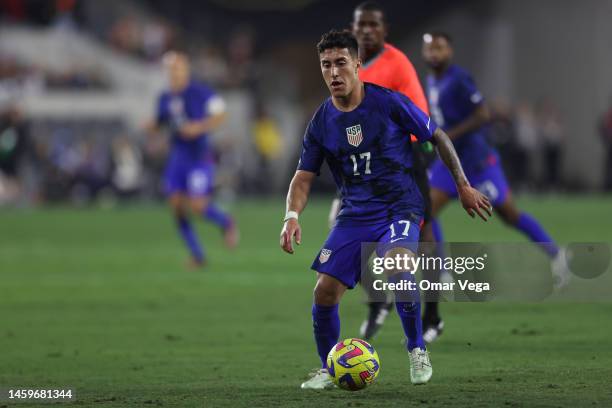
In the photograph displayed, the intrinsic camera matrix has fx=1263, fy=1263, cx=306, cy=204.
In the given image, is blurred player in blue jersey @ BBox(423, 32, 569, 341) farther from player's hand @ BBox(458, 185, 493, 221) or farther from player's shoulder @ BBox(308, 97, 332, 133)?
player's hand @ BBox(458, 185, 493, 221)

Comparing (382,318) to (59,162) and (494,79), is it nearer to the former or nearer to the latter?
(59,162)

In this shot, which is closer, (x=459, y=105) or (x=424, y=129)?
(x=424, y=129)

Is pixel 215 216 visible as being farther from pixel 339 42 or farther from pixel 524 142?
pixel 524 142

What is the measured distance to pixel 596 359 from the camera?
8531mm

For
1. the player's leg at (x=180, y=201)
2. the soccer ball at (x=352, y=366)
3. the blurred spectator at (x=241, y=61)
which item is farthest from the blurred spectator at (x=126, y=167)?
the soccer ball at (x=352, y=366)

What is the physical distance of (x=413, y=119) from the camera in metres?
7.67

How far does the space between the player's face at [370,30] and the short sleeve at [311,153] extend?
190cm

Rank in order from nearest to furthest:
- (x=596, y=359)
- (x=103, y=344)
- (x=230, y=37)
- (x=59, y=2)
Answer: (x=596, y=359) < (x=103, y=344) < (x=59, y=2) < (x=230, y=37)

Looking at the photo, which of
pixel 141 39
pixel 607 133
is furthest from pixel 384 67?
pixel 141 39

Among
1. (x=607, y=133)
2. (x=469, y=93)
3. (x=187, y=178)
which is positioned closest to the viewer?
(x=469, y=93)

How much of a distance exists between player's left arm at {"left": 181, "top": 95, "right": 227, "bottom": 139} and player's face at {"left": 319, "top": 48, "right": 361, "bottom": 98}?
8.87 metres

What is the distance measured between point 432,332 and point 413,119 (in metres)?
2.65

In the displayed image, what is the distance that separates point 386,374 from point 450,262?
99 centimetres

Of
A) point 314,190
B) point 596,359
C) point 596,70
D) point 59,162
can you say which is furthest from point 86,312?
point 596,70
